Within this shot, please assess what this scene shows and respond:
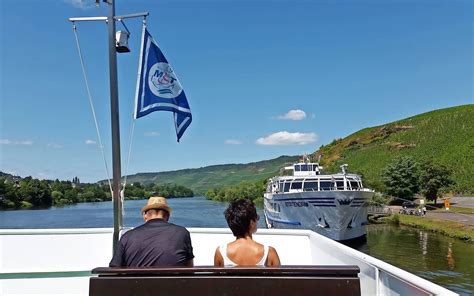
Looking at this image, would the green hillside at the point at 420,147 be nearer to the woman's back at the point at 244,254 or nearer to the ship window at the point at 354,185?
the ship window at the point at 354,185

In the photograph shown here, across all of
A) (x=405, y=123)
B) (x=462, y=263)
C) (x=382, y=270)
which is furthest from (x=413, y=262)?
(x=405, y=123)

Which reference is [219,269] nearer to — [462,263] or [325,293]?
[325,293]

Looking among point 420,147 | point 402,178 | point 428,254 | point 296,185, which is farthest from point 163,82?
point 420,147

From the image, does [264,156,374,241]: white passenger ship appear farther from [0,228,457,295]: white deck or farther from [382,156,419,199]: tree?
[382,156,419,199]: tree

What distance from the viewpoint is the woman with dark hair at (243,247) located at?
150 inches

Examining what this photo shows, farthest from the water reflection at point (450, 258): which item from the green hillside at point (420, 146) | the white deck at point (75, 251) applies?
the green hillside at point (420, 146)

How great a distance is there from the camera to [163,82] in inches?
264

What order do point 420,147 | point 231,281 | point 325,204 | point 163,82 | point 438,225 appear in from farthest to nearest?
point 420,147 → point 438,225 → point 325,204 → point 163,82 → point 231,281

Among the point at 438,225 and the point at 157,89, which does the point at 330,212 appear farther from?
the point at 157,89

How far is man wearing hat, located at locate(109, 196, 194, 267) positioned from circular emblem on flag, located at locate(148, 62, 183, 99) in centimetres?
309

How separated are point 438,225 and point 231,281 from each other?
38758 mm

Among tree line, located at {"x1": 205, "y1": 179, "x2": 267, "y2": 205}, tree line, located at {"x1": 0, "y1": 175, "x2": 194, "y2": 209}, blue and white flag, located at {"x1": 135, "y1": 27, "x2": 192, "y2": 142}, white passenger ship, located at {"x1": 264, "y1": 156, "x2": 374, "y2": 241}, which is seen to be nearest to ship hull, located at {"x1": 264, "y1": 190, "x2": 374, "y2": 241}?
white passenger ship, located at {"x1": 264, "y1": 156, "x2": 374, "y2": 241}

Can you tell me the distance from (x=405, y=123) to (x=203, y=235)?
6410 inches

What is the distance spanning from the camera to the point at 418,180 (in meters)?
61.4
